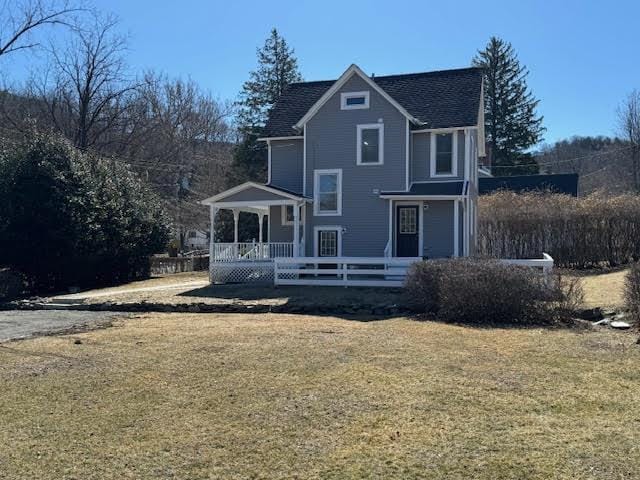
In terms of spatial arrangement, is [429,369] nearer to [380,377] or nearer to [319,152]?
[380,377]

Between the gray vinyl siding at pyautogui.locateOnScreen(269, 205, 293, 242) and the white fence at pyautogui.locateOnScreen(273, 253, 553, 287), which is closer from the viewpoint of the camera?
the white fence at pyautogui.locateOnScreen(273, 253, 553, 287)

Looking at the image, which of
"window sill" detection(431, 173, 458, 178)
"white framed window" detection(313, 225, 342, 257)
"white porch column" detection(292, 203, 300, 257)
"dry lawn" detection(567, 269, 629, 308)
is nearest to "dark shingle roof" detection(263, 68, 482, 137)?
"window sill" detection(431, 173, 458, 178)

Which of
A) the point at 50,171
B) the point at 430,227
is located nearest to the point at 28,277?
the point at 50,171

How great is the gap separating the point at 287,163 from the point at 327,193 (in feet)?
8.24

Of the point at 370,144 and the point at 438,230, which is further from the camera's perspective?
the point at 370,144

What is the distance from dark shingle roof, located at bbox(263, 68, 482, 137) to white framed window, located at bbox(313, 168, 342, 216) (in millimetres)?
2379

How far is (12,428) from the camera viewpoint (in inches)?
221

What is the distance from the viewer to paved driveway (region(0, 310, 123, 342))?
12.0 metres

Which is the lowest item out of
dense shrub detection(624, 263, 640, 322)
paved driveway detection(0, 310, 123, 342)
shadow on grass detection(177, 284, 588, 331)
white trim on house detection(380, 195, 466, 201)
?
paved driveway detection(0, 310, 123, 342)

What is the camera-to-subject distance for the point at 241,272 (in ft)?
71.2

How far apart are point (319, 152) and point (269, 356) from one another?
15451 millimetres

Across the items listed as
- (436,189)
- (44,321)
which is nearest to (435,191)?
(436,189)

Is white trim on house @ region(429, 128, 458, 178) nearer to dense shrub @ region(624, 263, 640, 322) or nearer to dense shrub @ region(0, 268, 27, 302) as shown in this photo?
dense shrub @ region(624, 263, 640, 322)

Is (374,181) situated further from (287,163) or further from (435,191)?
(287,163)
